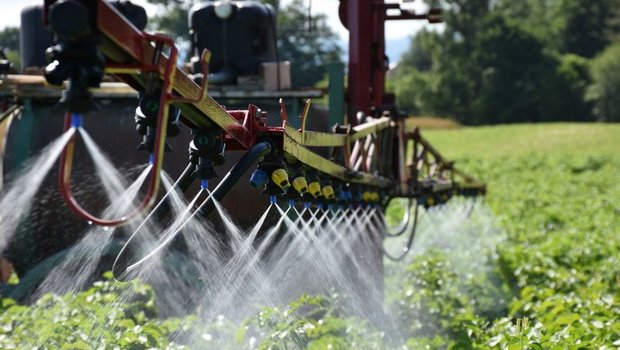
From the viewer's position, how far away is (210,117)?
4.70 meters

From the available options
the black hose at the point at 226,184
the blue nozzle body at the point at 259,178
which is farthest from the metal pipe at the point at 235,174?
the blue nozzle body at the point at 259,178

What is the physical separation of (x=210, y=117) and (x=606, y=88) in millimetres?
80733

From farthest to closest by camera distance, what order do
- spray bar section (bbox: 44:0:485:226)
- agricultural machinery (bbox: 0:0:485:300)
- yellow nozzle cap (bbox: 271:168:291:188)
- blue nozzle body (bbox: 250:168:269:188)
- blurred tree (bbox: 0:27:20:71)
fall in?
blurred tree (bbox: 0:27:20:71) → yellow nozzle cap (bbox: 271:168:291:188) → blue nozzle body (bbox: 250:168:269:188) → agricultural machinery (bbox: 0:0:485:300) → spray bar section (bbox: 44:0:485:226)

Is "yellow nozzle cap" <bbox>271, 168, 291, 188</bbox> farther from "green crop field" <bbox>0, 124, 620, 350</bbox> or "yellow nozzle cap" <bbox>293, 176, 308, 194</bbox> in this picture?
"green crop field" <bbox>0, 124, 620, 350</bbox>

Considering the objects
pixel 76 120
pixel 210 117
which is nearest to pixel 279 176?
pixel 210 117

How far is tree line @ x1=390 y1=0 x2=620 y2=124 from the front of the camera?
83.0 metres

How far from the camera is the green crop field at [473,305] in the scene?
611cm

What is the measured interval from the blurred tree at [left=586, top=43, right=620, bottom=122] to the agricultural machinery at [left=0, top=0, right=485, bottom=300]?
228 feet

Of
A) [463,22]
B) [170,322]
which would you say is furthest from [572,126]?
[170,322]

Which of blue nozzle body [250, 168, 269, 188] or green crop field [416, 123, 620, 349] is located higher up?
blue nozzle body [250, 168, 269, 188]

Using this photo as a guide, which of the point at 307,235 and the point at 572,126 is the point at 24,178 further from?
the point at 572,126

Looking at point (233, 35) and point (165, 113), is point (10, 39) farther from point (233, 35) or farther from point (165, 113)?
point (165, 113)

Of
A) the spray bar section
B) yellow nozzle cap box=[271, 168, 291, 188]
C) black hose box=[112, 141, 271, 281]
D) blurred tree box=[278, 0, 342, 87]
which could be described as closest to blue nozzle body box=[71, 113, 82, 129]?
the spray bar section

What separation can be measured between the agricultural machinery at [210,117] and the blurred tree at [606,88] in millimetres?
69377
